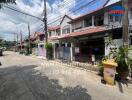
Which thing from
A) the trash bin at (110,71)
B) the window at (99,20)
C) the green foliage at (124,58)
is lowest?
the trash bin at (110,71)

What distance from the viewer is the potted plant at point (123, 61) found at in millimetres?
8844

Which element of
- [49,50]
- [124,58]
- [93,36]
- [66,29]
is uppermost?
[66,29]

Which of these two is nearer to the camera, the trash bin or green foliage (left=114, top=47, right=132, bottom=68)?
the trash bin

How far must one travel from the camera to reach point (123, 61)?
887 cm

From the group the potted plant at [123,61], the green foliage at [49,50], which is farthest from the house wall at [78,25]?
the potted plant at [123,61]

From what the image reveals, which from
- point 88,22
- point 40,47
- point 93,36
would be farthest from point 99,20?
point 40,47

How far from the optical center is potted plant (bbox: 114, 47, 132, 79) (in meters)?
8.84

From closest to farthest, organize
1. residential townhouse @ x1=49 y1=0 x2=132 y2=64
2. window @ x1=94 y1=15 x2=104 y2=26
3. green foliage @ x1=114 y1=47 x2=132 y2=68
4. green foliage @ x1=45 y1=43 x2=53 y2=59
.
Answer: green foliage @ x1=114 y1=47 x2=132 y2=68 → residential townhouse @ x1=49 y1=0 x2=132 y2=64 → window @ x1=94 y1=15 x2=104 y2=26 → green foliage @ x1=45 y1=43 x2=53 y2=59

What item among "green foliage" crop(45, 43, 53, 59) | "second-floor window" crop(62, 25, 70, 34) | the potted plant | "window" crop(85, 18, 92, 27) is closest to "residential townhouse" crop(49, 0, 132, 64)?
"window" crop(85, 18, 92, 27)

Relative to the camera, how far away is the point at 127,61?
8773 mm

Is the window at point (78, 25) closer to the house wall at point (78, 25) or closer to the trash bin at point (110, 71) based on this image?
the house wall at point (78, 25)

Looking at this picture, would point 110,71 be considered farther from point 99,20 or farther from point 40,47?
point 40,47

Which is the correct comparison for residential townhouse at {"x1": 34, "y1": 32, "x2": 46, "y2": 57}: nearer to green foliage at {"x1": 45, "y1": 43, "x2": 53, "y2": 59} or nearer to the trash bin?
green foliage at {"x1": 45, "y1": 43, "x2": 53, "y2": 59}

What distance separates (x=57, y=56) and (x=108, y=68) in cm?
1558
